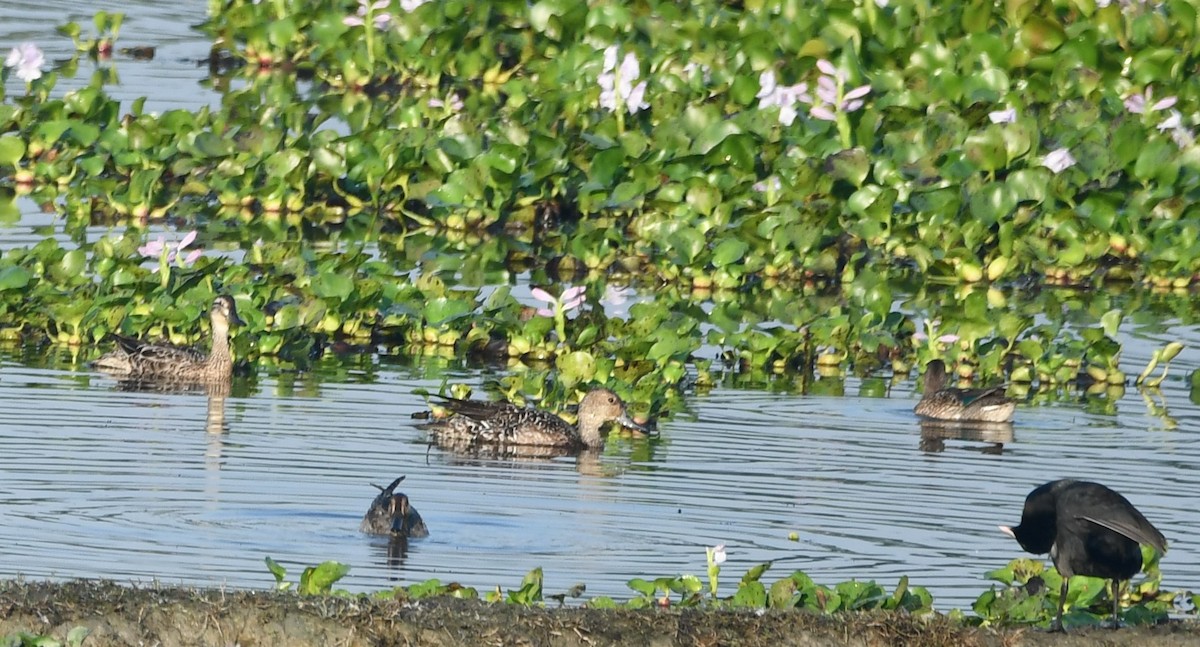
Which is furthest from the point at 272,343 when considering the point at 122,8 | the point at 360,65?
the point at 122,8

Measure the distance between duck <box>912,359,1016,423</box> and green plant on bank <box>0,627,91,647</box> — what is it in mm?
6319

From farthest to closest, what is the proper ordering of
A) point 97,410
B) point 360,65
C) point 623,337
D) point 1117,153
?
point 360,65, point 1117,153, point 623,337, point 97,410

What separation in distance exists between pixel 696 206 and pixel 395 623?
349 inches

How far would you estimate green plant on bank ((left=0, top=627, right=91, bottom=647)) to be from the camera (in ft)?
23.9

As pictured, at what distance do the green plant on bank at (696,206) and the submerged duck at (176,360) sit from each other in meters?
0.26

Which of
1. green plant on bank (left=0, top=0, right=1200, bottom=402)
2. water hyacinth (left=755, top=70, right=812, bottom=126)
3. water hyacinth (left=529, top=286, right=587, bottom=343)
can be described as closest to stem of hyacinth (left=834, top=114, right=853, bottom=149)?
green plant on bank (left=0, top=0, right=1200, bottom=402)

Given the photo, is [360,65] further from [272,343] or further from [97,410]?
[97,410]

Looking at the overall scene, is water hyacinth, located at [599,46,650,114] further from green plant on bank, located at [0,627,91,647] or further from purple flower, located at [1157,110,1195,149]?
green plant on bank, located at [0,627,91,647]

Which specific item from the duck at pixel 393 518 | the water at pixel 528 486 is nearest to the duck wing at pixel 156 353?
the water at pixel 528 486

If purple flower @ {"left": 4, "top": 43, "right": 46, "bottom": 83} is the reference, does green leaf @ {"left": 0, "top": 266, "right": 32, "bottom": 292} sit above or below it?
below

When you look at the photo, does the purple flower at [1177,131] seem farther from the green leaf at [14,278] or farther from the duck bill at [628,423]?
the green leaf at [14,278]

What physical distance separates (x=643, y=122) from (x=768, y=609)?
1025 centimetres

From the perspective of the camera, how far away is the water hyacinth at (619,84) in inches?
699

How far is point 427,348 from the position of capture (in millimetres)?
14188
